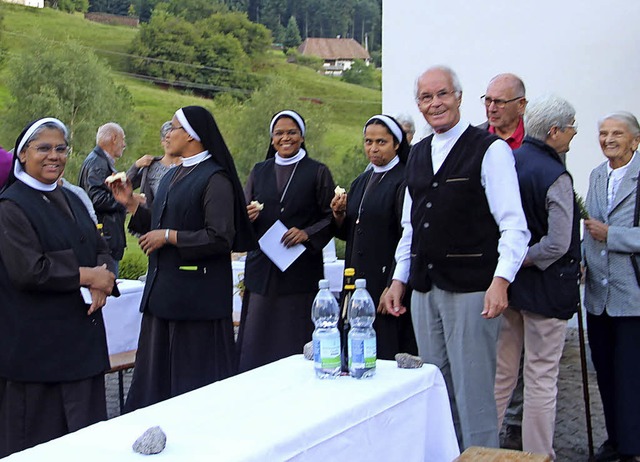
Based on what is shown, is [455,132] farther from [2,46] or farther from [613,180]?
[2,46]

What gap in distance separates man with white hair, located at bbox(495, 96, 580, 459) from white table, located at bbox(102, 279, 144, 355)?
8.46 feet

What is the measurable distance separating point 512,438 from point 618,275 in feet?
3.97

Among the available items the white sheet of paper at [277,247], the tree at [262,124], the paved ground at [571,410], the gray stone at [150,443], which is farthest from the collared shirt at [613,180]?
the tree at [262,124]

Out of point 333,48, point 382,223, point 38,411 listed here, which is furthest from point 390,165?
point 333,48

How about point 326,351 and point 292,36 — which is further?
point 292,36

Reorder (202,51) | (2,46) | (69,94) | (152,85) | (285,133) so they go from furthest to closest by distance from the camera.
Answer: (202,51) < (152,85) < (2,46) < (69,94) < (285,133)

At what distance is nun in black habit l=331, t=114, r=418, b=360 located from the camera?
4.87 m

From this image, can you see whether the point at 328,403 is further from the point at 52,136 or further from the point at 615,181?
the point at 615,181

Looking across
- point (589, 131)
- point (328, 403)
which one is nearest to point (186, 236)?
point (328, 403)

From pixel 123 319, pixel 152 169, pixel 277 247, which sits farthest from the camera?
pixel 152 169

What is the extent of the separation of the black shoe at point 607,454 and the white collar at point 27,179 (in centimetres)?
323

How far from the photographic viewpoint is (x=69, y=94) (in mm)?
18484

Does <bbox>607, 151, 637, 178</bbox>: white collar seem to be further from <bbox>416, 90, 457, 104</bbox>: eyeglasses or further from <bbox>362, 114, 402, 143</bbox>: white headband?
<bbox>416, 90, 457, 104</bbox>: eyeglasses

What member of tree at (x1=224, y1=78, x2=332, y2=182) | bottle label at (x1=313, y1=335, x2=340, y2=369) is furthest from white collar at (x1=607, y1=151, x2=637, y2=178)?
tree at (x1=224, y1=78, x2=332, y2=182)
